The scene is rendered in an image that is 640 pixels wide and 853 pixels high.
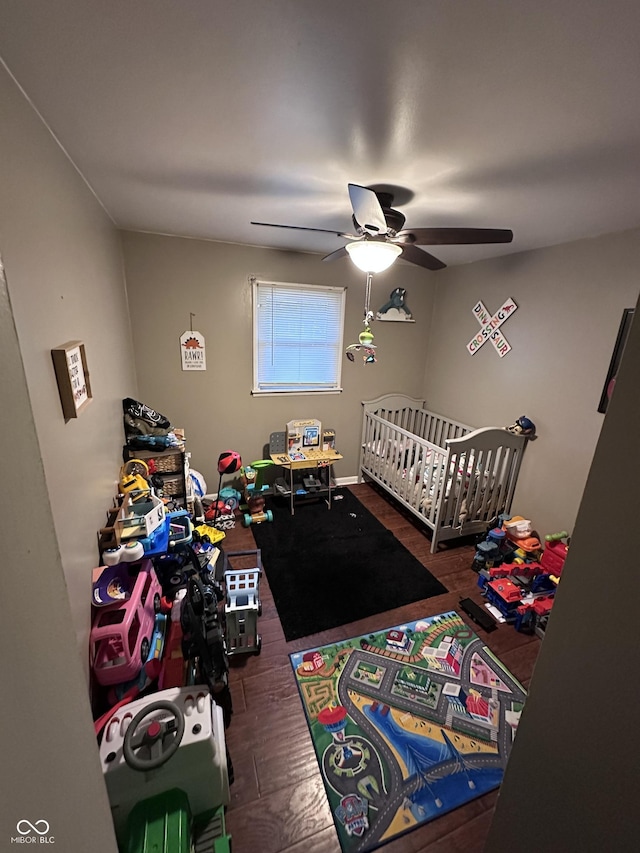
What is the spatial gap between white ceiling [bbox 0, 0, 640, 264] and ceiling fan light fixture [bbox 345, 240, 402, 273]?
254 millimetres

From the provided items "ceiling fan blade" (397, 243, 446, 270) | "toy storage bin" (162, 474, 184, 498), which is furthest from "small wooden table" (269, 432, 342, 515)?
"ceiling fan blade" (397, 243, 446, 270)

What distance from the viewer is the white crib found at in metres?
2.56

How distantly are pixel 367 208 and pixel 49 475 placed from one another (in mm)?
1506

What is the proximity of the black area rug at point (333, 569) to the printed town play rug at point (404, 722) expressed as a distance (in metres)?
0.21

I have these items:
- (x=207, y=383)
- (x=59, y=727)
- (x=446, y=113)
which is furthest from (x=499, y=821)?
(x=207, y=383)

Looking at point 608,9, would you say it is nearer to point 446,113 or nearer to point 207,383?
point 446,113

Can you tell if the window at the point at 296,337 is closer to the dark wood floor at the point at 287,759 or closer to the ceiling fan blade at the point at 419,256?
the ceiling fan blade at the point at 419,256

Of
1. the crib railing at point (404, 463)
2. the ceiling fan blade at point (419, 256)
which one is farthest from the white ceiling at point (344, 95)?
the crib railing at point (404, 463)

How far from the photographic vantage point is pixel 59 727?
1.70 feet

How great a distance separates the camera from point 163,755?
3.40ft

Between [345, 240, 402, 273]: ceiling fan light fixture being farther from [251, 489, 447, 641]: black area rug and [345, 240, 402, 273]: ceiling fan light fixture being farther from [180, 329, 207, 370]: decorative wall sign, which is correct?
[251, 489, 447, 641]: black area rug

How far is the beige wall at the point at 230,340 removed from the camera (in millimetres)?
2727

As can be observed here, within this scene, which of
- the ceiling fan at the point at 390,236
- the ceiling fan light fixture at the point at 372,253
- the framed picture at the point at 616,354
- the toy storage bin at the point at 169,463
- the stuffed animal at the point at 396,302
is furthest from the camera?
the stuffed animal at the point at 396,302

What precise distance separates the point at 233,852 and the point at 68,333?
1927 millimetres
